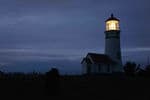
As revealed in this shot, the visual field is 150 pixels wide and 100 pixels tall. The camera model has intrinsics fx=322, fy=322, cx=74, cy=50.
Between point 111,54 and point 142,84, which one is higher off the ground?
point 111,54

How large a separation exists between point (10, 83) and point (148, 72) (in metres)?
19.9

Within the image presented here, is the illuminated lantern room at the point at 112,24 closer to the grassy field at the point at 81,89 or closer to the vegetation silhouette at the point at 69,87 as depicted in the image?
the vegetation silhouette at the point at 69,87

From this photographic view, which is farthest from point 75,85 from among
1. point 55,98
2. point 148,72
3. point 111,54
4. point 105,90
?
point 111,54

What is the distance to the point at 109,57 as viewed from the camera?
44750 millimetres

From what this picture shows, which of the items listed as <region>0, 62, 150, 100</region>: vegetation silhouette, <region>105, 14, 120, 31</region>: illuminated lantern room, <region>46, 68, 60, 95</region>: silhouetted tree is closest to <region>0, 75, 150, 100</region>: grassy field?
<region>0, 62, 150, 100</region>: vegetation silhouette

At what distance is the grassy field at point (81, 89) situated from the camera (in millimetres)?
23036

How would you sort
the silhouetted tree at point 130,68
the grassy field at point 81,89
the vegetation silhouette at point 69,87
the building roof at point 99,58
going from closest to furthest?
the grassy field at point 81,89
the vegetation silhouette at point 69,87
the building roof at point 99,58
the silhouetted tree at point 130,68

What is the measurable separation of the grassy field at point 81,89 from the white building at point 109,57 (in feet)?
40.2

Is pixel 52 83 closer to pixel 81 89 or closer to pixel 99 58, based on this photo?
pixel 81 89

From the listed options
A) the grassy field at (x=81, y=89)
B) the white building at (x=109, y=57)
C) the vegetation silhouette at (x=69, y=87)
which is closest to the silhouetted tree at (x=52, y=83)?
the vegetation silhouette at (x=69, y=87)

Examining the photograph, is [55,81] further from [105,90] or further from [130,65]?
[130,65]

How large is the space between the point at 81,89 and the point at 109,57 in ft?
64.0

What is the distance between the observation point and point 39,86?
25156 millimetres

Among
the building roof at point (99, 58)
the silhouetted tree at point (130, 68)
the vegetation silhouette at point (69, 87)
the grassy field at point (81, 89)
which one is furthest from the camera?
the silhouetted tree at point (130, 68)
